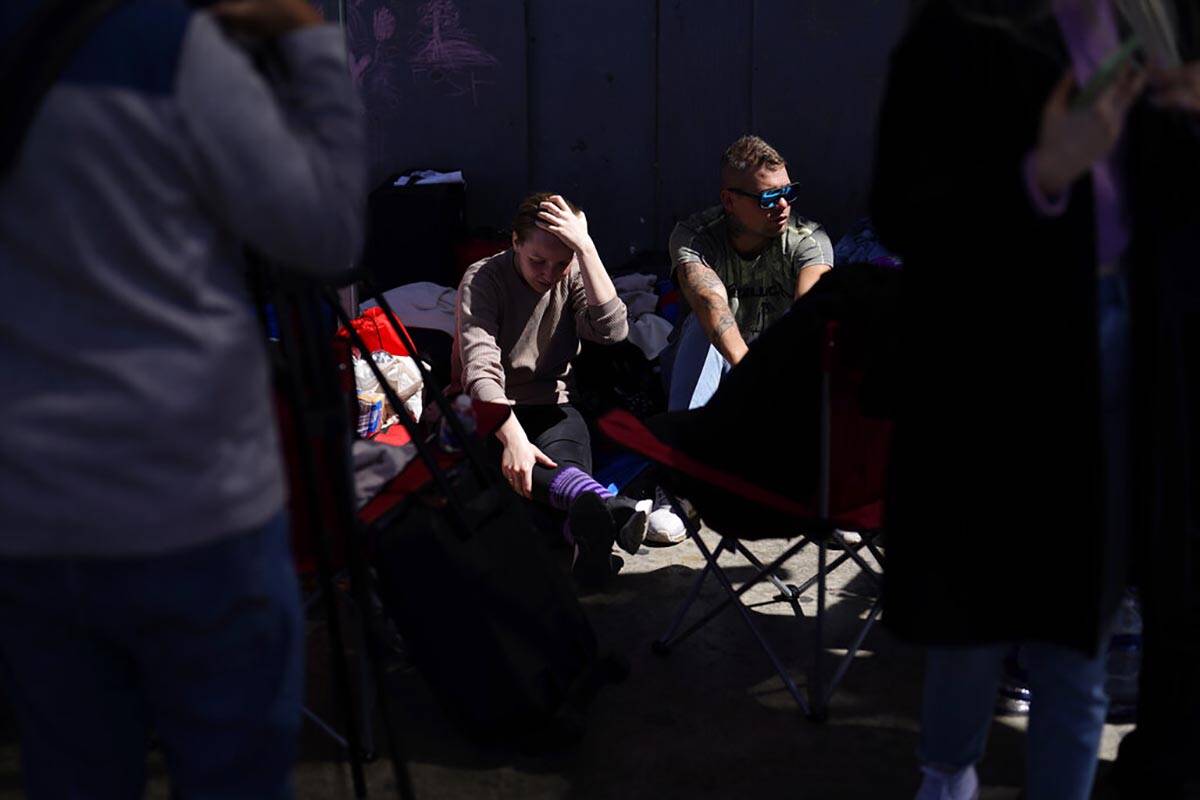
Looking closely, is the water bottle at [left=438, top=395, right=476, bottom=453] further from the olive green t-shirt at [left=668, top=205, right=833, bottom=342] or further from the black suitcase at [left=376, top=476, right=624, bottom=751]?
the olive green t-shirt at [left=668, top=205, right=833, bottom=342]

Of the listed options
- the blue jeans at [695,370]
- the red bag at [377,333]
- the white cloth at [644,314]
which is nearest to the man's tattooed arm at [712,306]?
the blue jeans at [695,370]

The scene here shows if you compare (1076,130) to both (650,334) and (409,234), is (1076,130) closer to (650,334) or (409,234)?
(650,334)

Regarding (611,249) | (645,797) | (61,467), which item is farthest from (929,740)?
(611,249)

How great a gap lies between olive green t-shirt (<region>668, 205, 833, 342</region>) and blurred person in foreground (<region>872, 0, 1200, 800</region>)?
8.15ft

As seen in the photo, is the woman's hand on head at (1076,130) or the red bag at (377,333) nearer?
the woman's hand on head at (1076,130)

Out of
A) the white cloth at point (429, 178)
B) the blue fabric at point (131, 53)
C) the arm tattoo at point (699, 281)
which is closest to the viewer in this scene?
the blue fabric at point (131, 53)

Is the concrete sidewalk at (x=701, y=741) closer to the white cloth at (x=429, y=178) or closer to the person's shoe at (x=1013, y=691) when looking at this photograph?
the person's shoe at (x=1013, y=691)

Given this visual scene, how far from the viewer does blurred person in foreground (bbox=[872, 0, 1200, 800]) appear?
6.19 ft

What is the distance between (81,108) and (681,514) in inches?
87.9

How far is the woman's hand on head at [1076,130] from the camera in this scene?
176 cm

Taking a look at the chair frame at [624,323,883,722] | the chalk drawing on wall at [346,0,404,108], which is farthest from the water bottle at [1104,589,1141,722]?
the chalk drawing on wall at [346,0,404,108]

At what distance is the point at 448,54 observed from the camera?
691 centimetres

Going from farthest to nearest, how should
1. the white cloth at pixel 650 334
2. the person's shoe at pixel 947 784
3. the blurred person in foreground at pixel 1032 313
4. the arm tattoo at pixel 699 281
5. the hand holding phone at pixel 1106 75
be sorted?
the white cloth at pixel 650 334, the arm tattoo at pixel 699 281, the person's shoe at pixel 947 784, the blurred person in foreground at pixel 1032 313, the hand holding phone at pixel 1106 75

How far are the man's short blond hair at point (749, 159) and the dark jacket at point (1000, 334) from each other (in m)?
2.47
